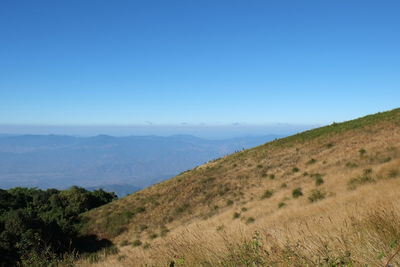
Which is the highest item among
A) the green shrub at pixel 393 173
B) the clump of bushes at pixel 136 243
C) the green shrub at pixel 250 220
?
the green shrub at pixel 393 173

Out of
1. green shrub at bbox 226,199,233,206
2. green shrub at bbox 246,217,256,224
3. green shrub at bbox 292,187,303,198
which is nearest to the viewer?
green shrub at bbox 246,217,256,224

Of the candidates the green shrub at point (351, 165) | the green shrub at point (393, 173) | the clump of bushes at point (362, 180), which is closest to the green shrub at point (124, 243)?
the clump of bushes at point (362, 180)

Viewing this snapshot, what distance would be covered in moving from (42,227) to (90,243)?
16.0ft

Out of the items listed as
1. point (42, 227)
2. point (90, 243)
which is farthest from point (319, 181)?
point (42, 227)

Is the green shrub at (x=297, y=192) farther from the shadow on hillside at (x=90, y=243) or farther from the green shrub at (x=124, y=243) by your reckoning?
the shadow on hillside at (x=90, y=243)

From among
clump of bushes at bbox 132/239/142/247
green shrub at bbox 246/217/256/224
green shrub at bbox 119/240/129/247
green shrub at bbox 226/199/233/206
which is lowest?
green shrub at bbox 119/240/129/247

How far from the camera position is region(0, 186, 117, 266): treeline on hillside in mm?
14252

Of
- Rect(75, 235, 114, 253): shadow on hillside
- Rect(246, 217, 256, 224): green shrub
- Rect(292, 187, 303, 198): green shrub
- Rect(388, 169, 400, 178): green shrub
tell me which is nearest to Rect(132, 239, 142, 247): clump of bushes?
Rect(75, 235, 114, 253): shadow on hillside

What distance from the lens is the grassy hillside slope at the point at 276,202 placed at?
14.8 feet

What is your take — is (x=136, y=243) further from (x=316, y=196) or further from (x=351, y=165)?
(x=351, y=165)

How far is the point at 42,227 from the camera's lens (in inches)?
875

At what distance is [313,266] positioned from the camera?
141 inches

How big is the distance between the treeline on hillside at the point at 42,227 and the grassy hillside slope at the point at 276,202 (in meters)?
1.64

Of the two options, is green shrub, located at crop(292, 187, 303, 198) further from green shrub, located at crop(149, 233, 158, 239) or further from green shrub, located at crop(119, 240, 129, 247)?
green shrub, located at crop(119, 240, 129, 247)
